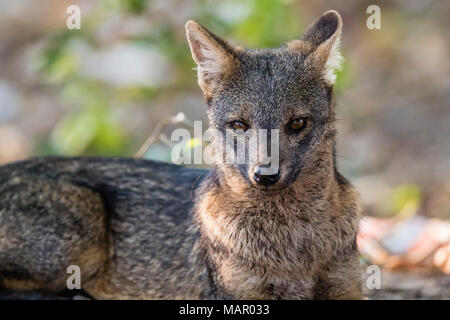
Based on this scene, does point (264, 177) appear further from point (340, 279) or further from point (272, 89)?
point (340, 279)

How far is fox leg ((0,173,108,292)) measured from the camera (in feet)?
25.4

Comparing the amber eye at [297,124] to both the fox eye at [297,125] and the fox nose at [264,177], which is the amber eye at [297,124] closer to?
the fox eye at [297,125]

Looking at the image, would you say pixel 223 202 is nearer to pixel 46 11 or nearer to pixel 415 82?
pixel 415 82

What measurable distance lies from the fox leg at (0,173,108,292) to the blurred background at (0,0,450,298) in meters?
1.35

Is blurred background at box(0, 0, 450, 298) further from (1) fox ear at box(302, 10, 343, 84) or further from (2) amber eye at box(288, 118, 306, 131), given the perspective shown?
(2) amber eye at box(288, 118, 306, 131)

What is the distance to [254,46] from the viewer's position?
11109 mm

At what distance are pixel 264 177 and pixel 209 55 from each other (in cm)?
141

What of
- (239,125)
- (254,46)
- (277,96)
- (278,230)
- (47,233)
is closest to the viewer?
(277,96)

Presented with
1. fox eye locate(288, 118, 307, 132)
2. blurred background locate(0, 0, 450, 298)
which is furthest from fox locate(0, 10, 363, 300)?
blurred background locate(0, 0, 450, 298)

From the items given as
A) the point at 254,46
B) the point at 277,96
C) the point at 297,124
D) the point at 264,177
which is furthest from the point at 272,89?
the point at 254,46

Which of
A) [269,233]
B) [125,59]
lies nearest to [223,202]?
[269,233]

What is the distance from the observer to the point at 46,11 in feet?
64.4

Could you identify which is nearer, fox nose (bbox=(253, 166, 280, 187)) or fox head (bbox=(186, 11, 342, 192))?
fox nose (bbox=(253, 166, 280, 187))

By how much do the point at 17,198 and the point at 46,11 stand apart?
12.6 metres
